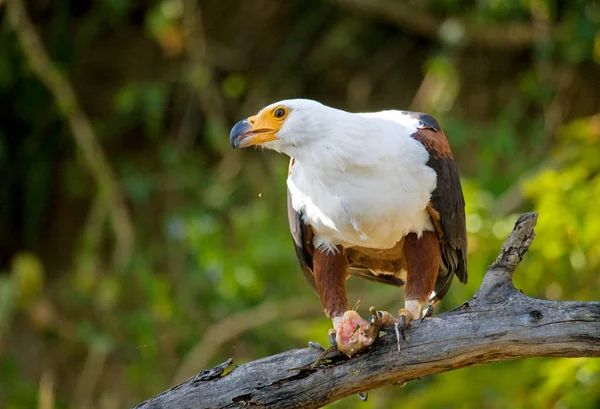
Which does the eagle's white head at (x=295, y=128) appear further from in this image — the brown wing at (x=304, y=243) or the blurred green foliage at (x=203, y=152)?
the blurred green foliage at (x=203, y=152)

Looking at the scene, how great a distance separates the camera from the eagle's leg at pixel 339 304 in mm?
3701

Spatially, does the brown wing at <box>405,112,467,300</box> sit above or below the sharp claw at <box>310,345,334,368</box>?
above

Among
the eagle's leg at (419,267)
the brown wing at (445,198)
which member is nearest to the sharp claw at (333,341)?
the eagle's leg at (419,267)

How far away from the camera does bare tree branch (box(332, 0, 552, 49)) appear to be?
886 centimetres

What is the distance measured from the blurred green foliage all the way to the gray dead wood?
136 inches

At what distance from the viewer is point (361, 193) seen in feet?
13.0

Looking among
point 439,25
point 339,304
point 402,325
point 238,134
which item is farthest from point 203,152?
point 402,325

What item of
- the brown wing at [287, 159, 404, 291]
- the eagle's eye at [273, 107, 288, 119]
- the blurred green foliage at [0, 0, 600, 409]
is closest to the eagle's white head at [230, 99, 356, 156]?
Result: the eagle's eye at [273, 107, 288, 119]

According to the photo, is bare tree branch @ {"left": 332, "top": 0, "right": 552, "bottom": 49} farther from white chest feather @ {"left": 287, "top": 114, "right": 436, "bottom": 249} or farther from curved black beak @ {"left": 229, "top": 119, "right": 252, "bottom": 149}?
curved black beak @ {"left": 229, "top": 119, "right": 252, "bottom": 149}

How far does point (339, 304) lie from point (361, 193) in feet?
1.71

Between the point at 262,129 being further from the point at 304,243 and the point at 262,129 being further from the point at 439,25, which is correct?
the point at 439,25

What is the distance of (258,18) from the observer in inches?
380

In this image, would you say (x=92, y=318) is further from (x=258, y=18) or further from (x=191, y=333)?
(x=258, y=18)

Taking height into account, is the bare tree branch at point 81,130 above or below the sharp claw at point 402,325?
above
